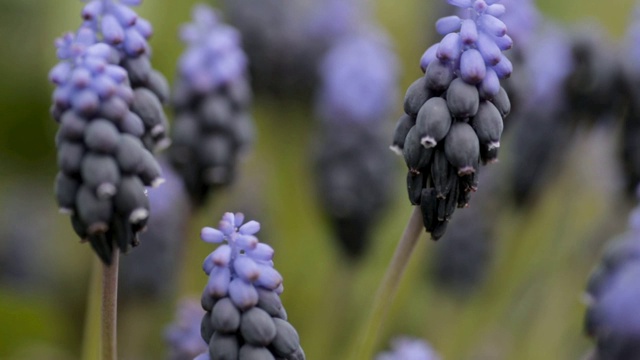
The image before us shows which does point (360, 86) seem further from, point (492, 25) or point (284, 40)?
point (492, 25)

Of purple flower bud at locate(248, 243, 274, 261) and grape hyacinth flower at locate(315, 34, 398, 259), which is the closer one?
purple flower bud at locate(248, 243, 274, 261)

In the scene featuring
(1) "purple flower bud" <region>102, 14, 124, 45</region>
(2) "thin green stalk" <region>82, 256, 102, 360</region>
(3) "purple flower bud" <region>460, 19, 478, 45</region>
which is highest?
(1) "purple flower bud" <region>102, 14, 124, 45</region>

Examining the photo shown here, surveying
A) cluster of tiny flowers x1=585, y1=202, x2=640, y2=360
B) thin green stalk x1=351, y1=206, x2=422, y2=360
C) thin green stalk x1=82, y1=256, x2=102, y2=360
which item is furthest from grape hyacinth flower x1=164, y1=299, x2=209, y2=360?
cluster of tiny flowers x1=585, y1=202, x2=640, y2=360

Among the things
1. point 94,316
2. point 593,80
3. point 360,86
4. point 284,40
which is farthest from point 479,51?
point 284,40

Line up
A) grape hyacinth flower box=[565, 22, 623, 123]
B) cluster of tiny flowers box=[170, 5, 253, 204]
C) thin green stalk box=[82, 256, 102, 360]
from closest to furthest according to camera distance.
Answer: thin green stalk box=[82, 256, 102, 360], cluster of tiny flowers box=[170, 5, 253, 204], grape hyacinth flower box=[565, 22, 623, 123]

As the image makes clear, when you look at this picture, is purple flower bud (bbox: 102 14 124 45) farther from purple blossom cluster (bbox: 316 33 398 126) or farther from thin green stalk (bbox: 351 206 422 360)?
purple blossom cluster (bbox: 316 33 398 126)

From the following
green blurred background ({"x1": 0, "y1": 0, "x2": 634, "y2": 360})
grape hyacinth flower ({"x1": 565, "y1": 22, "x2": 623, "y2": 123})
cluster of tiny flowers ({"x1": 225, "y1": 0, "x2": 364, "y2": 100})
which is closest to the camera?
grape hyacinth flower ({"x1": 565, "y1": 22, "x2": 623, "y2": 123})

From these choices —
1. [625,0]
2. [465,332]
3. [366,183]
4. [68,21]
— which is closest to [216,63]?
[366,183]
